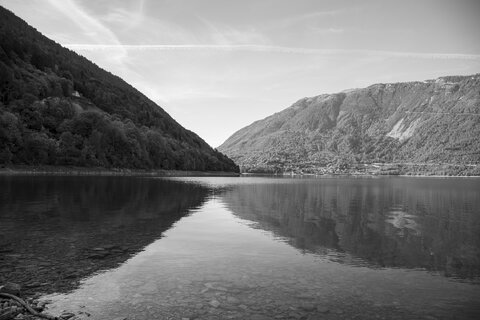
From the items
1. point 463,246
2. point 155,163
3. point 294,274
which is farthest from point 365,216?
point 155,163

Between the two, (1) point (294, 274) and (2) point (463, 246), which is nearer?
(1) point (294, 274)

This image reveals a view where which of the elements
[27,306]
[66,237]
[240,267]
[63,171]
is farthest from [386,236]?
[63,171]

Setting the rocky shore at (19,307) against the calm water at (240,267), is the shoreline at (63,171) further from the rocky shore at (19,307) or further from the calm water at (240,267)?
the rocky shore at (19,307)

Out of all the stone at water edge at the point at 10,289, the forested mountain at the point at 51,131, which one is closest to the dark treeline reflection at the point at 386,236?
the stone at water edge at the point at 10,289

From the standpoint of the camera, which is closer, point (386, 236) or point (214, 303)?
point (214, 303)

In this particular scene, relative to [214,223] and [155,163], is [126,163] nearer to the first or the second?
[155,163]

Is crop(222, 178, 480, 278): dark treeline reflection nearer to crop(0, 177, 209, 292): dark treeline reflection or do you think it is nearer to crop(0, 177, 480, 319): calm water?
crop(0, 177, 480, 319): calm water

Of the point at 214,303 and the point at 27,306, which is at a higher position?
the point at 27,306

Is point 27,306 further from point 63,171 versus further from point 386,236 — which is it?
point 63,171

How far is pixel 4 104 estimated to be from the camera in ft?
459

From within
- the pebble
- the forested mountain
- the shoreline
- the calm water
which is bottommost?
the pebble

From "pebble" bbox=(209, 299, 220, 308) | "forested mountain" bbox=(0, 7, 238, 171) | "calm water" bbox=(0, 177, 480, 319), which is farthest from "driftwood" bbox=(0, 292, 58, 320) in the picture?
"forested mountain" bbox=(0, 7, 238, 171)

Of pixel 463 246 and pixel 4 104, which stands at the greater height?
pixel 4 104

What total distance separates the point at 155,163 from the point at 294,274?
18113 cm
